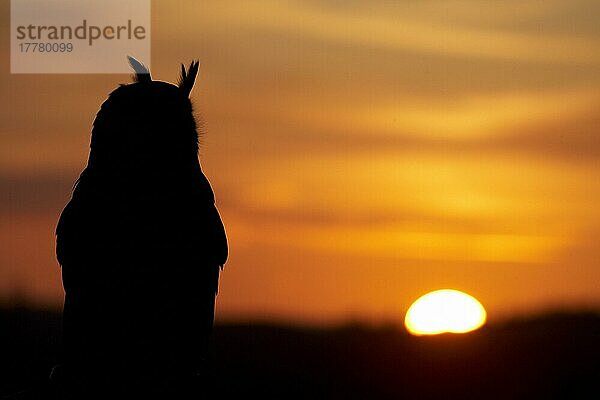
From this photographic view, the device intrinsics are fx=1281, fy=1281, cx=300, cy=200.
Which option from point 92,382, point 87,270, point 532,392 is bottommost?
point 532,392

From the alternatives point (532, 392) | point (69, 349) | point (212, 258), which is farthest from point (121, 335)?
point (532, 392)

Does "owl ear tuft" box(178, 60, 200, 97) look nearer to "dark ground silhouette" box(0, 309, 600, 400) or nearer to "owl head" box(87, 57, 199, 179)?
"owl head" box(87, 57, 199, 179)

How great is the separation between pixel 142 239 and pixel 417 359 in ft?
66.5

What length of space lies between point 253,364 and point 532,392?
5551mm

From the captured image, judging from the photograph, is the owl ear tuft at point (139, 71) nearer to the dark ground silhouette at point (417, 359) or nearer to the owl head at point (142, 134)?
the owl head at point (142, 134)

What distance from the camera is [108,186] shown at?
259 inches

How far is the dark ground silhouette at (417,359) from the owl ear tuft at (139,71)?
1534 cm

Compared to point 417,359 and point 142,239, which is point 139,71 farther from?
point 417,359

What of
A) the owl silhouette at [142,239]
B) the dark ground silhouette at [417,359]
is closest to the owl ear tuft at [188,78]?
the owl silhouette at [142,239]

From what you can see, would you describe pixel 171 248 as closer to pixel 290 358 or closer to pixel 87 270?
pixel 87 270

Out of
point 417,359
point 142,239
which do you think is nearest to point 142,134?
point 142,239

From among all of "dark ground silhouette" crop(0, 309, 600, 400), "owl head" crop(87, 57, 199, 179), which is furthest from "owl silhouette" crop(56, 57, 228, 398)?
"dark ground silhouette" crop(0, 309, 600, 400)

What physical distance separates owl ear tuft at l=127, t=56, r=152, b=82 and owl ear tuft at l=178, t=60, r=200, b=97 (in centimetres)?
18

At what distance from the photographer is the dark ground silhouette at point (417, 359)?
24266 mm
